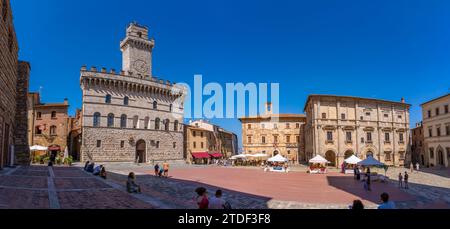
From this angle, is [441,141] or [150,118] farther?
[150,118]

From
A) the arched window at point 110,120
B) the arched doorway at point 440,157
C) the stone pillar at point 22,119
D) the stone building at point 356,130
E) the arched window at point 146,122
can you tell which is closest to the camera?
the stone pillar at point 22,119

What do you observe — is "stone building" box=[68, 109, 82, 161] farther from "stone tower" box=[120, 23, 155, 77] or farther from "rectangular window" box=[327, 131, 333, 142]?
"rectangular window" box=[327, 131, 333, 142]

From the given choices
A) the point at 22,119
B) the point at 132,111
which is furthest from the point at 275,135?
the point at 22,119

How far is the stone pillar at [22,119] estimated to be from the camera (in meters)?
26.8

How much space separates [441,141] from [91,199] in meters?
47.1

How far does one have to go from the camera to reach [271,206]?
12016mm

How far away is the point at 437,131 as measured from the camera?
42719 mm

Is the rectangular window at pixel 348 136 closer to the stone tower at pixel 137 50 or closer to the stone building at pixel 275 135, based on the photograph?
the stone building at pixel 275 135

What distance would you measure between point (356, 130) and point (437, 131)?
37.4ft

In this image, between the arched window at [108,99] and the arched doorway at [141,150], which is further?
the arched doorway at [141,150]

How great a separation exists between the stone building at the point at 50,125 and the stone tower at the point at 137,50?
38.3 feet

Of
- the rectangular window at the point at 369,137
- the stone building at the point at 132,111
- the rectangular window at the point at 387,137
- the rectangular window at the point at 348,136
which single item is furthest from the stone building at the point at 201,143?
the rectangular window at the point at 387,137
